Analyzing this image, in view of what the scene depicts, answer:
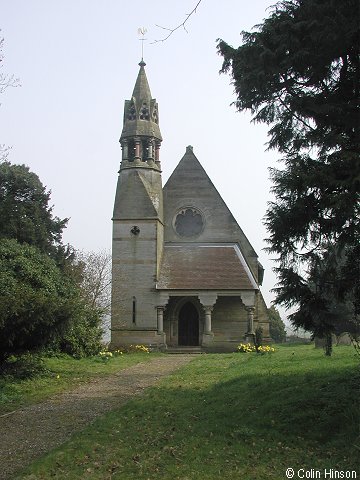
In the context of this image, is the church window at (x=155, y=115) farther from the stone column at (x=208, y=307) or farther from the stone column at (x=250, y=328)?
the stone column at (x=250, y=328)

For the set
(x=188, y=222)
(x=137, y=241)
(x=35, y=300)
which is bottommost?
(x=35, y=300)

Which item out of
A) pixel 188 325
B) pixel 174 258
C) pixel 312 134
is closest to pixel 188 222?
pixel 174 258

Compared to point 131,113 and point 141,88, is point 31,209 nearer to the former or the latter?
point 131,113

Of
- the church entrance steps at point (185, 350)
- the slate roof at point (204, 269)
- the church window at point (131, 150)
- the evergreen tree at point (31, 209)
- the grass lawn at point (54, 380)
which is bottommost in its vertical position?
the church entrance steps at point (185, 350)

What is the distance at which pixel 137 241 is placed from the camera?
2975 centimetres

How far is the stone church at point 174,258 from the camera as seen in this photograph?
94.9ft

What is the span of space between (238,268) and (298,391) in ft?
66.8

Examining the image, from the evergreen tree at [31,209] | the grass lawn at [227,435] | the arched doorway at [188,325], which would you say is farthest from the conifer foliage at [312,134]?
the arched doorway at [188,325]

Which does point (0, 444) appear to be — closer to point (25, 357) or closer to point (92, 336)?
point (25, 357)

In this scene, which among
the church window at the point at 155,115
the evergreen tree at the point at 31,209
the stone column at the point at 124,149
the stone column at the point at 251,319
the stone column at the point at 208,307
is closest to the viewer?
the evergreen tree at the point at 31,209

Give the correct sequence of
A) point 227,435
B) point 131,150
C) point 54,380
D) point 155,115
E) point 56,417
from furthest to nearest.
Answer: point 155,115
point 131,150
point 54,380
point 56,417
point 227,435

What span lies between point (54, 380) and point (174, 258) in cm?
1716

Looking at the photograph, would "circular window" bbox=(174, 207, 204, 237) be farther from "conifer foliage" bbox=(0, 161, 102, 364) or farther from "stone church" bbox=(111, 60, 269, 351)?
"conifer foliage" bbox=(0, 161, 102, 364)

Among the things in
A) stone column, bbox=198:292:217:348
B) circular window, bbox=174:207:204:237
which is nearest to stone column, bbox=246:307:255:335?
stone column, bbox=198:292:217:348
